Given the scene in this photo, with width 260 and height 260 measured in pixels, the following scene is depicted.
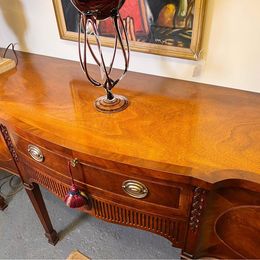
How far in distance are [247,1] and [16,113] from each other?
80cm

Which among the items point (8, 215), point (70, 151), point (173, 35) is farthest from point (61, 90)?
point (8, 215)

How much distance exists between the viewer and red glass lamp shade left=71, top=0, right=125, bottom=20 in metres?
0.66

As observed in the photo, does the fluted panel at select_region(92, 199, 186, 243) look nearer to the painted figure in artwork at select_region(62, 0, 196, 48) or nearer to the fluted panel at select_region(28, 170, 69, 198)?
the fluted panel at select_region(28, 170, 69, 198)

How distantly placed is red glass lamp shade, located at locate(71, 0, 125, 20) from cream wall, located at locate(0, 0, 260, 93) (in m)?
0.30

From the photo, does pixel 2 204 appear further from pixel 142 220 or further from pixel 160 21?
pixel 160 21

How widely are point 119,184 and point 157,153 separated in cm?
15

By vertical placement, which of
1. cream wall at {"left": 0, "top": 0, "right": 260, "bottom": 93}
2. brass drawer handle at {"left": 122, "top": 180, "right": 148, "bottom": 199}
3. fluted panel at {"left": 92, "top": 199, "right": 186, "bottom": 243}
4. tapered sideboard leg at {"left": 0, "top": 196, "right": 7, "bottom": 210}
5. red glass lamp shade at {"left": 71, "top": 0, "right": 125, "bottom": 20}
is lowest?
tapered sideboard leg at {"left": 0, "top": 196, "right": 7, "bottom": 210}

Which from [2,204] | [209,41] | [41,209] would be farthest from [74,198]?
[2,204]

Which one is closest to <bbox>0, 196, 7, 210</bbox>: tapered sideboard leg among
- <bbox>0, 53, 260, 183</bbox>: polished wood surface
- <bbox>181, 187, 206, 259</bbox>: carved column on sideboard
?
<bbox>0, 53, 260, 183</bbox>: polished wood surface

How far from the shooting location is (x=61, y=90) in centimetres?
97

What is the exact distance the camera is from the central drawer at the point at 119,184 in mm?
684

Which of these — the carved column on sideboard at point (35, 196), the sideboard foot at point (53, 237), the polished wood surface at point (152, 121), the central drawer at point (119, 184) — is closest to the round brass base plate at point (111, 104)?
the polished wood surface at point (152, 121)

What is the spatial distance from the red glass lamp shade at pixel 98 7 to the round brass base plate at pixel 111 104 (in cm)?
27

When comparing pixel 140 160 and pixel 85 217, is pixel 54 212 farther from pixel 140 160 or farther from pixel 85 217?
pixel 140 160
